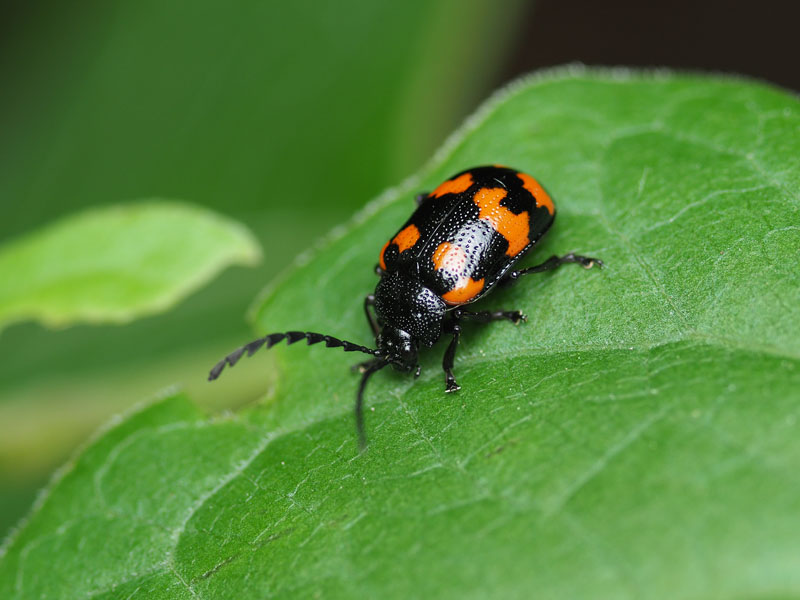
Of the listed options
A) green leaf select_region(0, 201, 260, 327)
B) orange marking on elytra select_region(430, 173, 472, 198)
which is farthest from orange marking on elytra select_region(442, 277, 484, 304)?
green leaf select_region(0, 201, 260, 327)

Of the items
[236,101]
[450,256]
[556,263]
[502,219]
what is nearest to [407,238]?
[450,256]

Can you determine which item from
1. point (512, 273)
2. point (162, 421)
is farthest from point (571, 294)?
point (162, 421)

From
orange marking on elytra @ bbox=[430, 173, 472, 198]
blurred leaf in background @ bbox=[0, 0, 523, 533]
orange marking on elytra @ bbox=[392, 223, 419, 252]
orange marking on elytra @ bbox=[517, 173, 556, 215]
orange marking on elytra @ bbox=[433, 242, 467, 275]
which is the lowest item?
orange marking on elytra @ bbox=[433, 242, 467, 275]

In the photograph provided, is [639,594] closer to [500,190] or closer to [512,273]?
[512,273]

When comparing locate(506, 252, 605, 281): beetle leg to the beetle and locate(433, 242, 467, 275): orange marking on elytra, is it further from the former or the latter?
locate(433, 242, 467, 275): orange marking on elytra

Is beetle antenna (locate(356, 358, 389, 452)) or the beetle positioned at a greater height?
the beetle

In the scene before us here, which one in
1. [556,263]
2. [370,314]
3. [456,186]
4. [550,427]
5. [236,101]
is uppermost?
[236,101]

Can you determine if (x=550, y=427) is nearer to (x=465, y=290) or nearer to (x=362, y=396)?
(x=362, y=396)
